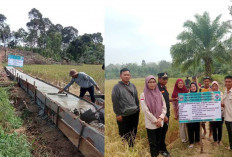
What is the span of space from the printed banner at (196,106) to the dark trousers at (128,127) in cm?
54

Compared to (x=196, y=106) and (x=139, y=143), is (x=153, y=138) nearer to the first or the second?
(x=139, y=143)

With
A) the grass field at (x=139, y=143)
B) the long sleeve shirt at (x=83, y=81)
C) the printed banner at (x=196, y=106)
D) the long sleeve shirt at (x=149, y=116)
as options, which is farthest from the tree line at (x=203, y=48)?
the long sleeve shirt at (x=83, y=81)

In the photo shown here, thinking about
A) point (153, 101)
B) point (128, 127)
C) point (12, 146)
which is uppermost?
point (153, 101)

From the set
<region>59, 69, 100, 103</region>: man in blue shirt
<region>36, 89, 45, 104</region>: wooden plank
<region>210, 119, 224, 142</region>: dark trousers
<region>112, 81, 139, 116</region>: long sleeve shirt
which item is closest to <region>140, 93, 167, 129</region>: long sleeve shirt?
<region>112, 81, 139, 116</region>: long sleeve shirt

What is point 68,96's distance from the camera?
534cm

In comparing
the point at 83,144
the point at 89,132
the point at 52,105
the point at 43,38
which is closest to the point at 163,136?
the point at 89,132

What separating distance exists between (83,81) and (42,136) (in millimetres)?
1483

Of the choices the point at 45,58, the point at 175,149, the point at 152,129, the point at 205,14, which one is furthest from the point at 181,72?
the point at 45,58

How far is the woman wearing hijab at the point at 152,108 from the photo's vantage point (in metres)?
2.24

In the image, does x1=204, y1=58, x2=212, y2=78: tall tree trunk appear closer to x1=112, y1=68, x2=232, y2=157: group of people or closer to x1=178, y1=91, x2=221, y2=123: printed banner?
x1=112, y1=68, x2=232, y2=157: group of people

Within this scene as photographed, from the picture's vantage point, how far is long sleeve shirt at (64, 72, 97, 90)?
15.3 ft

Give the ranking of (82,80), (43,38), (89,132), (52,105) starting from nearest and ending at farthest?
(89,132) < (52,105) < (82,80) < (43,38)

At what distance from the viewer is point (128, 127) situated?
8.46ft

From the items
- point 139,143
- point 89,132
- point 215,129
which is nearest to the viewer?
point 139,143
